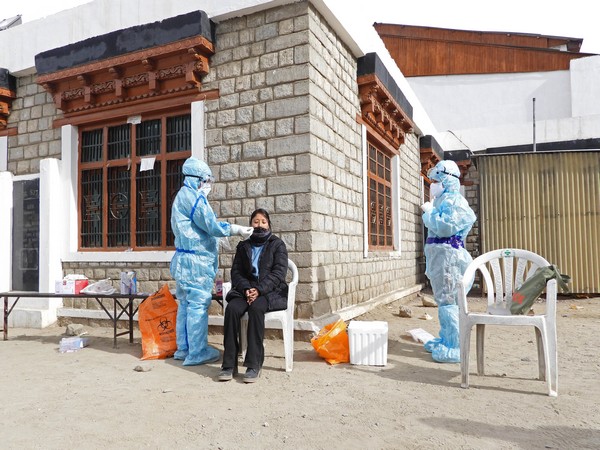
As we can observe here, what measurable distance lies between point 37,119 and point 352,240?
5.10 m

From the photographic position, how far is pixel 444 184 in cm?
486

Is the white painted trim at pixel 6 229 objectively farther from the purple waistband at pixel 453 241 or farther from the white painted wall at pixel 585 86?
the white painted wall at pixel 585 86

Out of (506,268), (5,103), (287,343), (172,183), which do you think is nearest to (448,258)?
(506,268)

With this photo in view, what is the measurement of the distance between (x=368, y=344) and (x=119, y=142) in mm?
4512

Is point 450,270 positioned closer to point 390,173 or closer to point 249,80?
point 249,80

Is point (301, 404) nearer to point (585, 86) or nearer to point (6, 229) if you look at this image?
point (6, 229)

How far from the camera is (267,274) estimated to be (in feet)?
14.1

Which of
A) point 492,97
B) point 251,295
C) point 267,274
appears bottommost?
point 251,295

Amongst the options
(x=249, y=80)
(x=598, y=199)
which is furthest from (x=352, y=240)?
(x=598, y=199)

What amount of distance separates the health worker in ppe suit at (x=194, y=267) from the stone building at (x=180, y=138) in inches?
41.5

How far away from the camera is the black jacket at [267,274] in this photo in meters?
4.20

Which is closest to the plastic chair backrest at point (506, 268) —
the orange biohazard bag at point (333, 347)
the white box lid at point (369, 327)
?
the white box lid at point (369, 327)

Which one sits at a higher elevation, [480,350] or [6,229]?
[6,229]

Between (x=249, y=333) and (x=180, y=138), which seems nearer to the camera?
(x=249, y=333)
